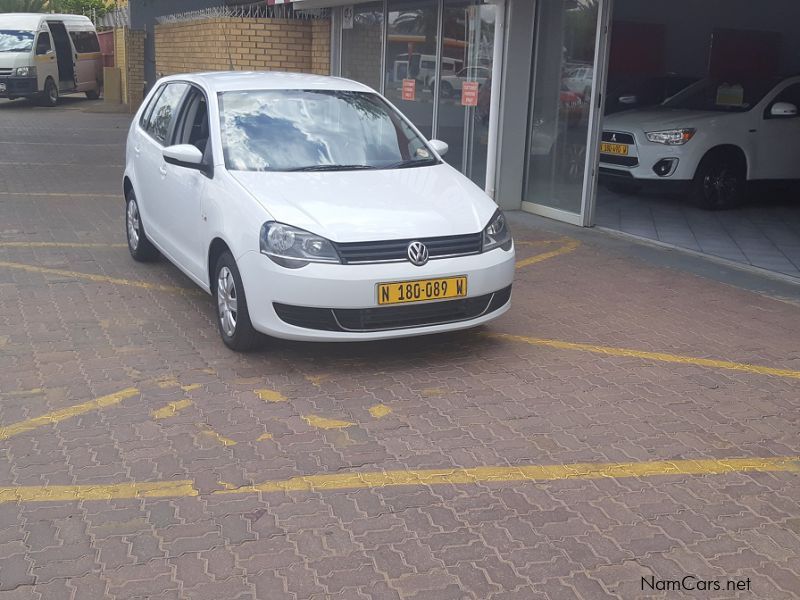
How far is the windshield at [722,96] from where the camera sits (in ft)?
40.2

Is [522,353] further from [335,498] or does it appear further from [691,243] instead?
[691,243]

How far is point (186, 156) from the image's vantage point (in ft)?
20.7

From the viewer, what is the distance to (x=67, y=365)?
5.75 meters

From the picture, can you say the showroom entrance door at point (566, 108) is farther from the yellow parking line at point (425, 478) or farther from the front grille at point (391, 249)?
the yellow parking line at point (425, 478)

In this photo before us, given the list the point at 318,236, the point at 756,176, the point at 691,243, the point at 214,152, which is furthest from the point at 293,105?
the point at 756,176

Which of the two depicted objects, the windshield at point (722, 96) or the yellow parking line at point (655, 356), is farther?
the windshield at point (722, 96)

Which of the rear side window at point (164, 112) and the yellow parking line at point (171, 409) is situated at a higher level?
the rear side window at point (164, 112)

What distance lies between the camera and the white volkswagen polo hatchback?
17.8 ft

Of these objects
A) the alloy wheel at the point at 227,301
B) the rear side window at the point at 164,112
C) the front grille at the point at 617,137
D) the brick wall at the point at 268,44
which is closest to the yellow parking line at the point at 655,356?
the alloy wheel at the point at 227,301

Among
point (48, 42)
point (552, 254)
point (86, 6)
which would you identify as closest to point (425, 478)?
point (552, 254)

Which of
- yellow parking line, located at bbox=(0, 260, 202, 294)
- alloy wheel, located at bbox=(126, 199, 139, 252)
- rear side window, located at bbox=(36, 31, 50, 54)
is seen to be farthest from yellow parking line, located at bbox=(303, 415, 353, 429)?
rear side window, located at bbox=(36, 31, 50, 54)

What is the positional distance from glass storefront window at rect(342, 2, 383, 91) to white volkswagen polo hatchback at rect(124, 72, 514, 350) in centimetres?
720

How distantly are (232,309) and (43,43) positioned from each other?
2322 cm

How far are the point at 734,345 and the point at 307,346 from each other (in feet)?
9.43
